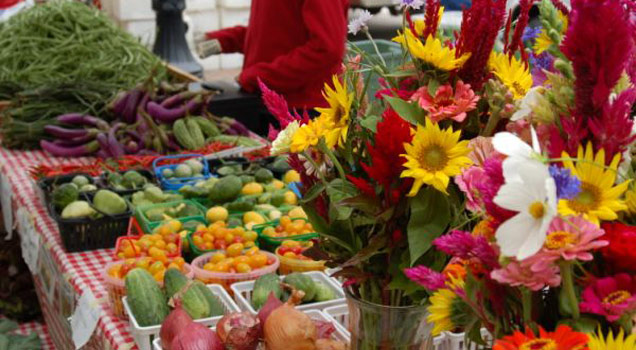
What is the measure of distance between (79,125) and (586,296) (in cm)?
312

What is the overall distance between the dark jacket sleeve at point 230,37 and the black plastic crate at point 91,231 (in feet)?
7.24

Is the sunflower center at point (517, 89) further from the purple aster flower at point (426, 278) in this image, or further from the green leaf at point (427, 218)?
the purple aster flower at point (426, 278)

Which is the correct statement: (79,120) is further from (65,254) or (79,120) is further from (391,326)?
(391,326)

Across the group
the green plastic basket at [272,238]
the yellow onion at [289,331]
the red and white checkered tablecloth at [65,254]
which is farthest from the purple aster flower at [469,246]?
the green plastic basket at [272,238]

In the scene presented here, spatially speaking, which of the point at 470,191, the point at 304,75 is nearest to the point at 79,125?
the point at 304,75

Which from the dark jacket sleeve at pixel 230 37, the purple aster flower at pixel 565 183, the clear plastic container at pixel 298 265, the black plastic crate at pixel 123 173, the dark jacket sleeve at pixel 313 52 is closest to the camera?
the purple aster flower at pixel 565 183

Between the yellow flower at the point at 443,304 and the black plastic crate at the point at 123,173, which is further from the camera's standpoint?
the black plastic crate at the point at 123,173

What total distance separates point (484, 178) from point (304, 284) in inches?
40.9

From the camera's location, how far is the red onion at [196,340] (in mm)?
1430

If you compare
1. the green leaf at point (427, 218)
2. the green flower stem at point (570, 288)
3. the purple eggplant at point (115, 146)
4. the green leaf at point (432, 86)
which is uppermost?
the green leaf at point (432, 86)

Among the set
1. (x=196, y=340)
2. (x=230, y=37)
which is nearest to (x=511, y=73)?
(x=196, y=340)

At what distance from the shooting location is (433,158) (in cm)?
94

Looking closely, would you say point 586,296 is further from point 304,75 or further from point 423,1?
point 304,75

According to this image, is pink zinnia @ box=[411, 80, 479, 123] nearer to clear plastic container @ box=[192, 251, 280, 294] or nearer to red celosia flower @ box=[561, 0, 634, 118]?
red celosia flower @ box=[561, 0, 634, 118]
